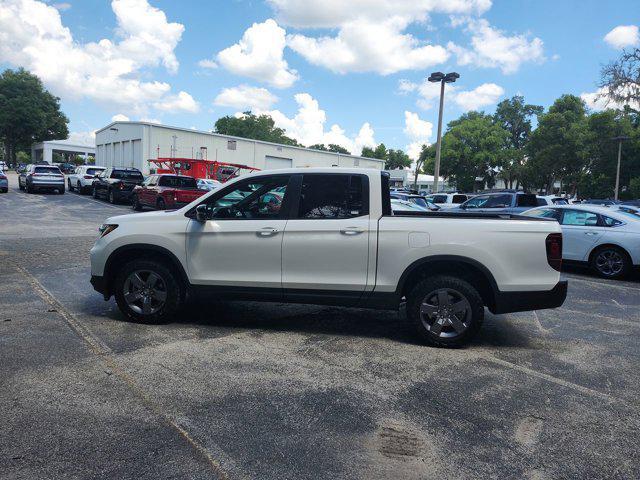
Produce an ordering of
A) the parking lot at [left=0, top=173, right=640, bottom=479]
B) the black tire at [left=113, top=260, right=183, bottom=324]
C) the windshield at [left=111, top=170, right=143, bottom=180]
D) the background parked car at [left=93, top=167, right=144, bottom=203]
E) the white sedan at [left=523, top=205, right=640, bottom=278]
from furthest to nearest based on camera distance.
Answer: the windshield at [left=111, top=170, right=143, bottom=180]
the background parked car at [left=93, top=167, right=144, bottom=203]
the white sedan at [left=523, top=205, right=640, bottom=278]
the black tire at [left=113, top=260, right=183, bottom=324]
the parking lot at [left=0, top=173, right=640, bottom=479]

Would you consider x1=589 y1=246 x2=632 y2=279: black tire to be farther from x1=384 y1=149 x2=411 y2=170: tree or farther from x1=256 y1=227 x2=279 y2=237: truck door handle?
x1=384 y1=149 x2=411 y2=170: tree

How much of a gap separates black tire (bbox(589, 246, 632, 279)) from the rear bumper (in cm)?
588

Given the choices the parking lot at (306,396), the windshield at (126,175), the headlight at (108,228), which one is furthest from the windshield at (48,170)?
the headlight at (108,228)

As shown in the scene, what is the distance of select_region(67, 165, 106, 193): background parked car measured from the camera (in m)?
29.2

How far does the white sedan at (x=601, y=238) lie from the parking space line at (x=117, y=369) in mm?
8736

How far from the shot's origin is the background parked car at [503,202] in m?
14.6

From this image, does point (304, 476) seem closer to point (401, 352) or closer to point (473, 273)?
point (401, 352)

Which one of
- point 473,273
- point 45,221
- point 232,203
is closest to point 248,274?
point 232,203

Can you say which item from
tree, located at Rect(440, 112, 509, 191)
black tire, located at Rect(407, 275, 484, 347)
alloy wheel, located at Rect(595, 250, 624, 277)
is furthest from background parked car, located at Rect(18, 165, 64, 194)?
tree, located at Rect(440, 112, 509, 191)

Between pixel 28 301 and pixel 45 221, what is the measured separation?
36.1 feet

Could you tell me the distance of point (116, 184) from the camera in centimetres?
2439

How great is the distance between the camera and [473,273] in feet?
16.5

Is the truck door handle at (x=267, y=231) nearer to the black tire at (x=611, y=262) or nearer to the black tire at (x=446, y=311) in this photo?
the black tire at (x=446, y=311)

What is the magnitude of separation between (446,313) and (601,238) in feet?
21.7
